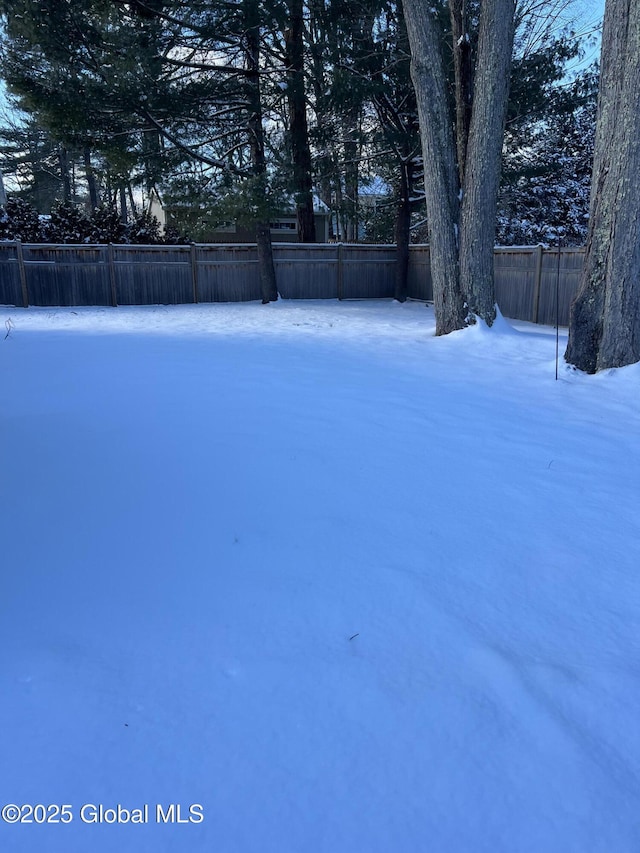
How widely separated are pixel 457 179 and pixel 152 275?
27.2 ft

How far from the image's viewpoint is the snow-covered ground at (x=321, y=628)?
1.45m

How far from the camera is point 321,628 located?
2.12 m

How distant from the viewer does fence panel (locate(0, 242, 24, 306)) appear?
1322cm

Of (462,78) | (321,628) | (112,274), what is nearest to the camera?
(321,628)

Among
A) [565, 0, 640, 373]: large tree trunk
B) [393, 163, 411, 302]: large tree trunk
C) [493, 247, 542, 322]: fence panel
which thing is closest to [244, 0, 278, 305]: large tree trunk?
[393, 163, 411, 302]: large tree trunk

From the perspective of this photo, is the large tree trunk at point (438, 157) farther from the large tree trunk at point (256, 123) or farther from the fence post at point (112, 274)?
the fence post at point (112, 274)

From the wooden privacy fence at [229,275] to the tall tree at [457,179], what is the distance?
3.17 meters

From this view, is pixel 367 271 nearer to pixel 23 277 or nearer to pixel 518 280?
pixel 518 280

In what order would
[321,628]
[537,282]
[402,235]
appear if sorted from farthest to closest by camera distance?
1. [402,235]
2. [537,282]
3. [321,628]

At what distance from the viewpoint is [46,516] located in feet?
9.62

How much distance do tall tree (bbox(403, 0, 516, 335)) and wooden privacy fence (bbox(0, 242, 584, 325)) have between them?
3.17m

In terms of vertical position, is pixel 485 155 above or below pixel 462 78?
below

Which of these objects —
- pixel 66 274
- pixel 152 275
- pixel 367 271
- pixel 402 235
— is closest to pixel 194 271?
pixel 152 275

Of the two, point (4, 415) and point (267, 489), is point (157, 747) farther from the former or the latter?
point (4, 415)
